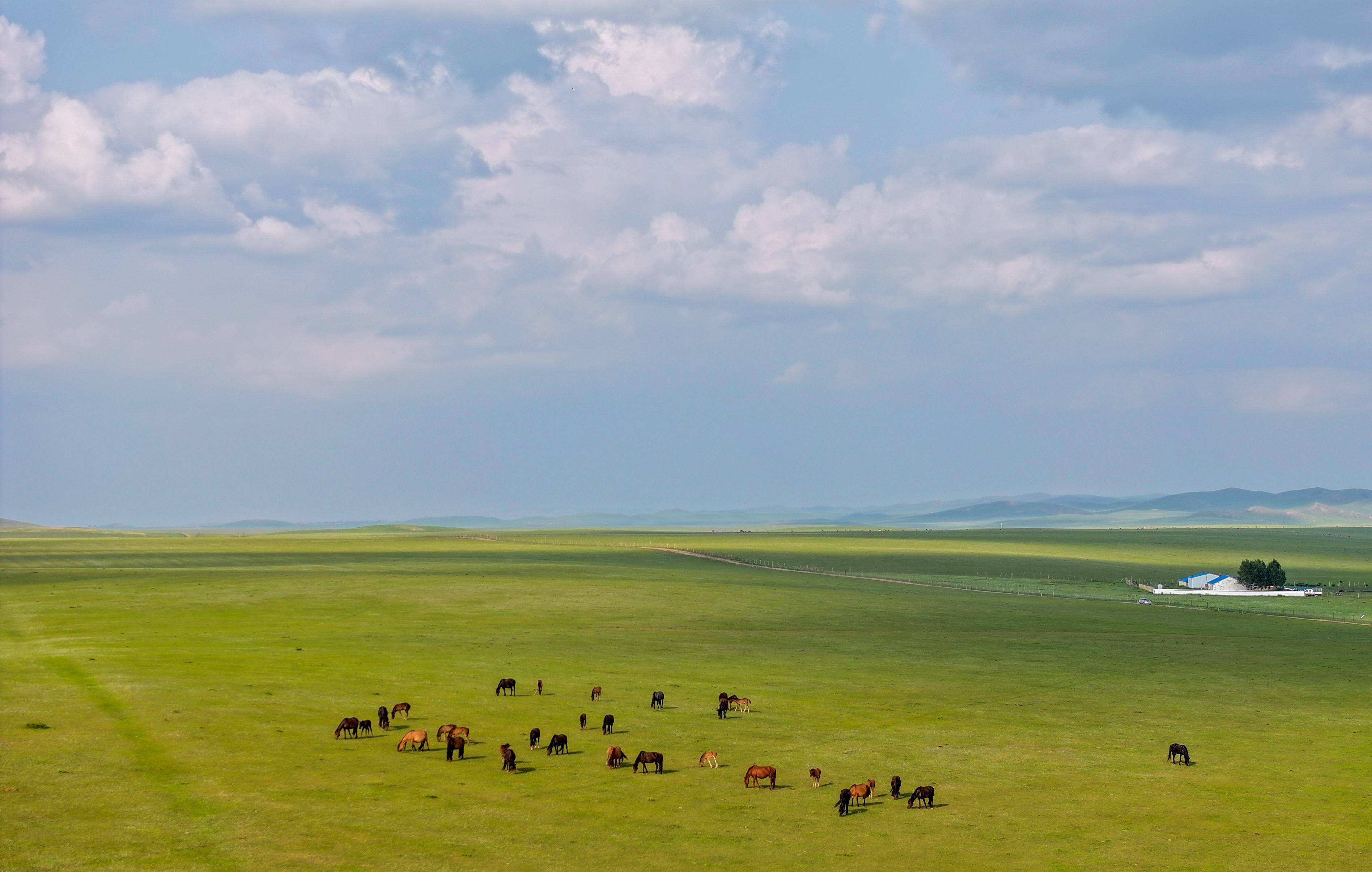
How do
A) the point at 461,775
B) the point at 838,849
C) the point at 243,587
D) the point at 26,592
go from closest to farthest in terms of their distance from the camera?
the point at 838,849 → the point at 461,775 → the point at 26,592 → the point at 243,587

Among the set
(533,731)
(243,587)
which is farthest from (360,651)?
(243,587)

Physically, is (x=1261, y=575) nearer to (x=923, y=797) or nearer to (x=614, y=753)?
(x=923, y=797)

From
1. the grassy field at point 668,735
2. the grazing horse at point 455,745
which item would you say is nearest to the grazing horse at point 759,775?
the grassy field at point 668,735

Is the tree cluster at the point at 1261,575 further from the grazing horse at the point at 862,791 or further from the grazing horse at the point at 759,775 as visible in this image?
the grazing horse at the point at 759,775

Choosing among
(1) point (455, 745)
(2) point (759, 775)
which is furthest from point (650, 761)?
(1) point (455, 745)

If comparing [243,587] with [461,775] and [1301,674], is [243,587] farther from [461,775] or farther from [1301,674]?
[1301,674]

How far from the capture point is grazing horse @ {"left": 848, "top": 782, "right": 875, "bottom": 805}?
28.8 m

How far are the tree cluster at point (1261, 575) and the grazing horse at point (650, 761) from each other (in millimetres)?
95008

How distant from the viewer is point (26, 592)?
81.4m

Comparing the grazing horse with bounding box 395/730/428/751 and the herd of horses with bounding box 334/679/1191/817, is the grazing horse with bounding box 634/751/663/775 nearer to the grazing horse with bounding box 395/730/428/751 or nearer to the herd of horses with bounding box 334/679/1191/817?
the herd of horses with bounding box 334/679/1191/817

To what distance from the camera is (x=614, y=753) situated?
106 feet

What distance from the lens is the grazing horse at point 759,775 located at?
30.2 meters

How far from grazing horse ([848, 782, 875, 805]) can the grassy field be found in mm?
513

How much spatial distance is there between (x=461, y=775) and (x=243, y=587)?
6277cm
